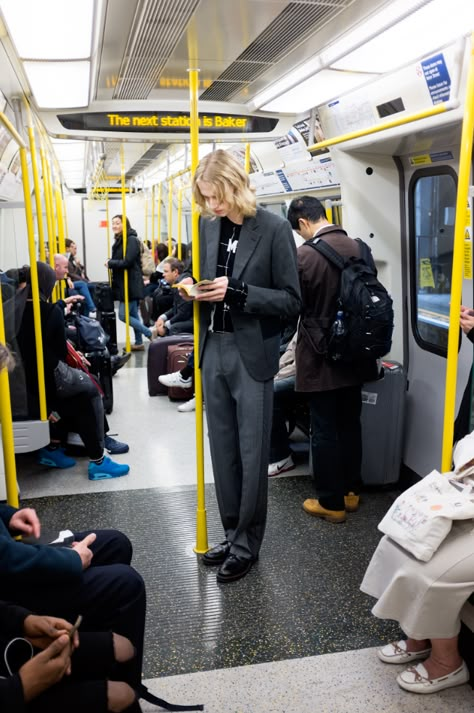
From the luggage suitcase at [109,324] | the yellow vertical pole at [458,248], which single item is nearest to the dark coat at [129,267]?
the luggage suitcase at [109,324]

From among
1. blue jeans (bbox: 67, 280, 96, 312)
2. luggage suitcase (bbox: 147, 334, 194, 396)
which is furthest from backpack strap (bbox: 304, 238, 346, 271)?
blue jeans (bbox: 67, 280, 96, 312)

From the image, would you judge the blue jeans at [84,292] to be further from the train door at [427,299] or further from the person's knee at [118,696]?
the person's knee at [118,696]

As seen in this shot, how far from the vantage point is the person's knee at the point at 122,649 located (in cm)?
197

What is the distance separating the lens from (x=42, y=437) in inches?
169

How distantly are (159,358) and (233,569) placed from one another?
12.6ft

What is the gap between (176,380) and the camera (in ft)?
21.8

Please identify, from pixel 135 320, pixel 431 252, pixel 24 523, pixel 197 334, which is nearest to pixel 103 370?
pixel 197 334

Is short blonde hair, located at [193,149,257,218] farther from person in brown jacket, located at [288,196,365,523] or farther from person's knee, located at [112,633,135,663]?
person's knee, located at [112,633,135,663]

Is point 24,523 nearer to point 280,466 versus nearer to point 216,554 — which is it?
point 216,554

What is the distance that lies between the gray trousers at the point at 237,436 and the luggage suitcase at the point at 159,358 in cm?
360

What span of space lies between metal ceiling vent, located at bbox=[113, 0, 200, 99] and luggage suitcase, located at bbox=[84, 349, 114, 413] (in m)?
2.27

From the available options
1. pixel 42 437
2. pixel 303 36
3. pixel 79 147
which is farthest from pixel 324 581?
pixel 79 147

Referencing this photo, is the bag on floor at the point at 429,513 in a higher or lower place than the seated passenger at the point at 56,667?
higher

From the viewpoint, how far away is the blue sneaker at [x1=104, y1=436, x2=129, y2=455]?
17.2 feet
